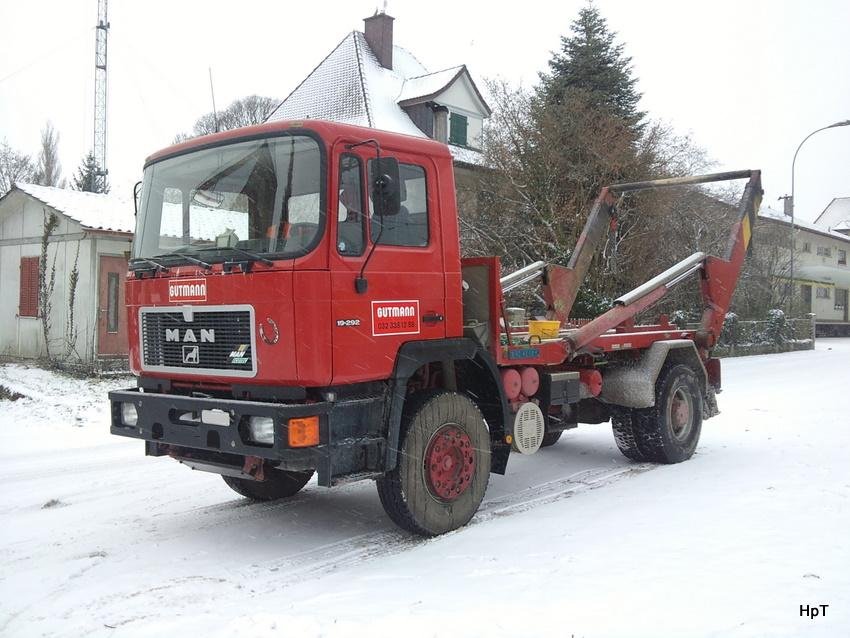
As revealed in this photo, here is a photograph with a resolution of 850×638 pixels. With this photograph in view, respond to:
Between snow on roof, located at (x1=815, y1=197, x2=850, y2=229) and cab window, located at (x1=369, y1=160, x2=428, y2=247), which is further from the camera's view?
snow on roof, located at (x1=815, y1=197, x2=850, y2=229)

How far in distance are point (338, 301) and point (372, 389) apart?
2.34 ft

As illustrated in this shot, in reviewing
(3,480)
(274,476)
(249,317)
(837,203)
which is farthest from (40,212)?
(837,203)

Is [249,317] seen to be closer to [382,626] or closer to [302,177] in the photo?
[302,177]

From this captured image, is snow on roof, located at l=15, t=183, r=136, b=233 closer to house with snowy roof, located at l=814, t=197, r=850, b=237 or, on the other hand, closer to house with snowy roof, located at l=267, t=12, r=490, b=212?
house with snowy roof, located at l=267, t=12, r=490, b=212

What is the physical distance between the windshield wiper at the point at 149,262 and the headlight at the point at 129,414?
997mm

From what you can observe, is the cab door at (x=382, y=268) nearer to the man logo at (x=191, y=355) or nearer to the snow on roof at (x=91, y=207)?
the man logo at (x=191, y=355)

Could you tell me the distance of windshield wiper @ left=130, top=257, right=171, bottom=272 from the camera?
548 cm

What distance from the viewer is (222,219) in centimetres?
540

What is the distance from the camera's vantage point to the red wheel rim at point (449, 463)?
5.50 m

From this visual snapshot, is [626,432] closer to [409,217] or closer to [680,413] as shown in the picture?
[680,413]

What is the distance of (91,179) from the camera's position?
33.6m

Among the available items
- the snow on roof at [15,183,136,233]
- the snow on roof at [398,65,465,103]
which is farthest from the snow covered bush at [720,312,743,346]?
the snow on roof at [15,183,136,233]

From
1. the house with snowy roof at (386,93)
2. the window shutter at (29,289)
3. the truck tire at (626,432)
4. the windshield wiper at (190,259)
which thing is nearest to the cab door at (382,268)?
the windshield wiper at (190,259)

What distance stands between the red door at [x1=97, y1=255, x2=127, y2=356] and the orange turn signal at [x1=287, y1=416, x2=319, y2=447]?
452 inches
